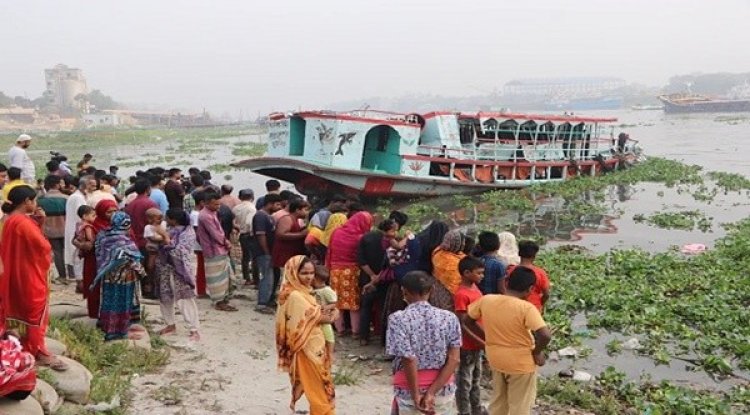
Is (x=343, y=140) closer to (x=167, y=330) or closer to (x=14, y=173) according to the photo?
(x=14, y=173)

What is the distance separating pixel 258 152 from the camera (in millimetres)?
44188

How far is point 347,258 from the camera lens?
22.2 ft

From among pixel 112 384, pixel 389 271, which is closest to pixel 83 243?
pixel 112 384

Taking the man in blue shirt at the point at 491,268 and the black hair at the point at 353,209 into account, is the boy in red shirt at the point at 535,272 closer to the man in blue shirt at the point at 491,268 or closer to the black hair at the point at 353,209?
the man in blue shirt at the point at 491,268

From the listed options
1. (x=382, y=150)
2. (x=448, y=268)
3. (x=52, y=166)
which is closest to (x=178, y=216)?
(x=448, y=268)

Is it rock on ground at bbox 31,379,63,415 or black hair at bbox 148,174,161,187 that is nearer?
rock on ground at bbox 31,379,63,415

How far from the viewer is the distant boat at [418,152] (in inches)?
733

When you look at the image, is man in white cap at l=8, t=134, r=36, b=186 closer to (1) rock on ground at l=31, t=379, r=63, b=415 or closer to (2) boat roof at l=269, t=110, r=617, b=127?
(1) rock on ground at l=31, t=379, r=63, b=415

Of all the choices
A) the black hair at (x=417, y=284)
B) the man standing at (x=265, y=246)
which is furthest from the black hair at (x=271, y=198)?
the black hair at (x=417, y=284)

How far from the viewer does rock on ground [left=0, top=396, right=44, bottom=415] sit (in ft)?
12.4

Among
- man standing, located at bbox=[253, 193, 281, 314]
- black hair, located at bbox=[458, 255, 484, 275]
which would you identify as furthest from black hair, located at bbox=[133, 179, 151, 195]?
black hair, located at bbox=[458, 255, 484, 275]

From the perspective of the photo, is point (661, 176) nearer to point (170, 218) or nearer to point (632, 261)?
point (632, 261)

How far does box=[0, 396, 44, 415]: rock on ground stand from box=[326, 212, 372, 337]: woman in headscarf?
3.32 metres

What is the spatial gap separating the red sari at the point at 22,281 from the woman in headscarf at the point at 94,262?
1432 millimetres
